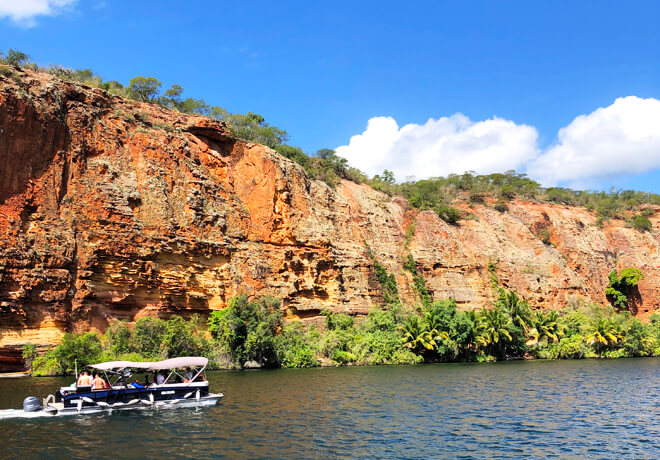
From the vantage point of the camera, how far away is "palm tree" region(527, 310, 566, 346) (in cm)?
5719

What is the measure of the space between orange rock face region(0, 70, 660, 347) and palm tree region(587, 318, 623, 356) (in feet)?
38.0

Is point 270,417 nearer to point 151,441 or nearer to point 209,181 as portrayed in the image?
point 151,441

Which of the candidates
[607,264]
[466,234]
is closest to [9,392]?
[466,234]

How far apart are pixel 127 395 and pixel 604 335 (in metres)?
51.6

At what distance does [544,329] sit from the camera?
57031 mm

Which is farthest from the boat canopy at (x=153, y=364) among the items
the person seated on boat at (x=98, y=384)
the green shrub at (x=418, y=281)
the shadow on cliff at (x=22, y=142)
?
the green shrub at (x=418, y=281)

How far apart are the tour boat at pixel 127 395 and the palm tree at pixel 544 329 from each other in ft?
140

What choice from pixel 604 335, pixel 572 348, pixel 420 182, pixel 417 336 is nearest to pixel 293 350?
pixel 417 336

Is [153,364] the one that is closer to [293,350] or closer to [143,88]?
[293,350]

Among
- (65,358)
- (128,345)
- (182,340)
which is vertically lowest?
(65,358)

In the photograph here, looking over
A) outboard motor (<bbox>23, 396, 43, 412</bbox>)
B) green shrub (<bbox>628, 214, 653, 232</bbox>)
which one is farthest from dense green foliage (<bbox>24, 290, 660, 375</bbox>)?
green shrub (<bbox>628, 214, 653, 232</bbox>)

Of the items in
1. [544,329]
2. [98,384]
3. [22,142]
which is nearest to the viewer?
[98,384]

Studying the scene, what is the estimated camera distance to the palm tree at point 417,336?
4925 centimetres

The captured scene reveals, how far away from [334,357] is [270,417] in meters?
26.6
